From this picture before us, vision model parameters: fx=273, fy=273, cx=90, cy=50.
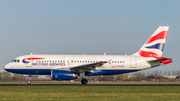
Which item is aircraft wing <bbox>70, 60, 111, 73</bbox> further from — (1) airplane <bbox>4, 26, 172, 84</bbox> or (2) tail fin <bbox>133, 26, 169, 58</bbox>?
(2) tail fin <bbox>133, 26, 169, 58</bbox>

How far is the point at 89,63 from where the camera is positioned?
3953 cm

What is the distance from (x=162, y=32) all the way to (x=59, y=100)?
29.8 m

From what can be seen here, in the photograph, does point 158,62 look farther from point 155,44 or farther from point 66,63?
point 66,63

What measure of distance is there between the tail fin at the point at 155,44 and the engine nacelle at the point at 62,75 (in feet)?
39.8

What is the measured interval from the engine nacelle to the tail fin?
478 inches

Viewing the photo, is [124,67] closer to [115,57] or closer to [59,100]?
[115,57]

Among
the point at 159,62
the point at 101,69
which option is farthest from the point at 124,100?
the point at 159,62

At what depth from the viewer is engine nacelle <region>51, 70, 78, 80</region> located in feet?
119

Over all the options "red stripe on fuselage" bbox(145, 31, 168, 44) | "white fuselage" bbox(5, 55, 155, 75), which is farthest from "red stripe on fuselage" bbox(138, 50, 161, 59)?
"red stripe on fuselage" bbox(145, 31, 168, 44)

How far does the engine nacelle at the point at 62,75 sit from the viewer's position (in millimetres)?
36375

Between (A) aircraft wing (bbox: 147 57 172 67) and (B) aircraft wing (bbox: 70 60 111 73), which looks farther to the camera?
(A) aircraft wing (bbox: 147 57 172 67)

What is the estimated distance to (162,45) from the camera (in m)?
42.5

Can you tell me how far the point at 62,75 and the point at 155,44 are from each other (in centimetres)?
1567

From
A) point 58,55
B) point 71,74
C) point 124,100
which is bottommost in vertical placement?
point 124,100
